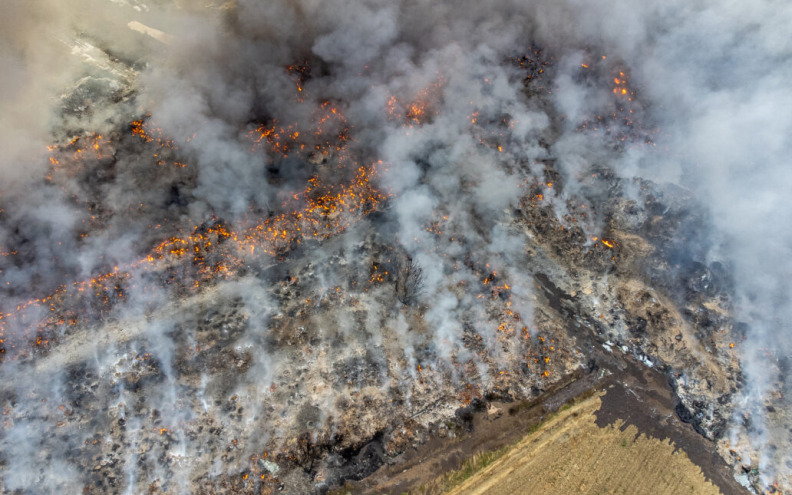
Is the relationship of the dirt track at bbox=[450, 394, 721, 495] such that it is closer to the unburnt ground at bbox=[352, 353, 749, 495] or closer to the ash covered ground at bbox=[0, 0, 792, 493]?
the unburnt ground at bbox=[352, 353, 749, 495]

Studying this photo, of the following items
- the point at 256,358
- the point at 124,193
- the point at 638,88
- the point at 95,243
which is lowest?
the point at 256,358

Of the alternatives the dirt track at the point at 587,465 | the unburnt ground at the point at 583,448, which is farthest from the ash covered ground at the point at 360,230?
the dirt track at the point at 587,465

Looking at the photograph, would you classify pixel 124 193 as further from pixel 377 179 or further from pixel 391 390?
pixel 391 390

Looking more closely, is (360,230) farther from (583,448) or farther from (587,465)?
(587,465)

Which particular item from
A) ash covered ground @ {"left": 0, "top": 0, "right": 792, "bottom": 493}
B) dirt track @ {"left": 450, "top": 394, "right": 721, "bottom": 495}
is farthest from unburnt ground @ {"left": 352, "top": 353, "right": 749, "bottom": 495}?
ash covered ground @ {"left": 0, "top": 0, "right": 792, "bottom": 493}

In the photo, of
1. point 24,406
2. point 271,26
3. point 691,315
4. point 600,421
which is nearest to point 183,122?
point 271,26
